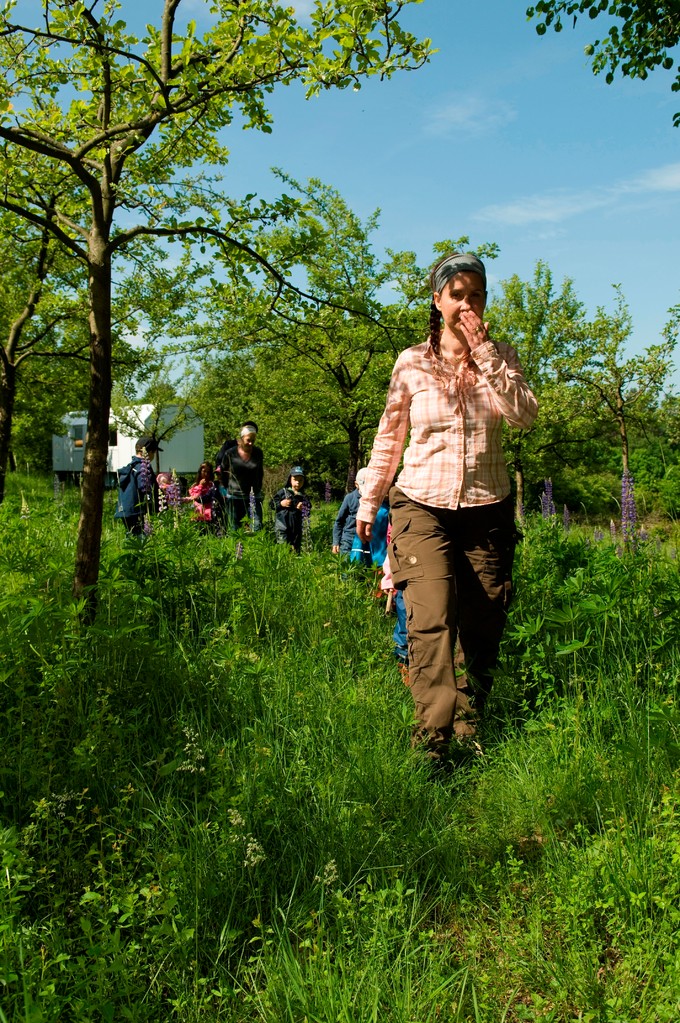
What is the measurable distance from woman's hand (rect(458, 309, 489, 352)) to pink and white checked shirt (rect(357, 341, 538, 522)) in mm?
35

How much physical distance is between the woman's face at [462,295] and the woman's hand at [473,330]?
10 cm

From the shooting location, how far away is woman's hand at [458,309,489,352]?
3.52 meters

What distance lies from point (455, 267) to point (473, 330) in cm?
34

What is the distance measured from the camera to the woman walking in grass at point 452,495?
3.49 meters

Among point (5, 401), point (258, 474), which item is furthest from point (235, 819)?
point (5, 401)

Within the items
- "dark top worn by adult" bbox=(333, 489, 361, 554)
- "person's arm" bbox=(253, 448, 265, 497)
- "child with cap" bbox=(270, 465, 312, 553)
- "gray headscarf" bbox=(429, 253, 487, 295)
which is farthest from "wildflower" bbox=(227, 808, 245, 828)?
"person's arm" bbox=(253, 448, 265, 497)

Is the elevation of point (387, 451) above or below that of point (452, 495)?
above

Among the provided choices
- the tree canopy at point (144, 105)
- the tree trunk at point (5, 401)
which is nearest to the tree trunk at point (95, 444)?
the tree canopy at point (144, 105)

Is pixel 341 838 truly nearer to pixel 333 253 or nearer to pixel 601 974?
pixel 601 974

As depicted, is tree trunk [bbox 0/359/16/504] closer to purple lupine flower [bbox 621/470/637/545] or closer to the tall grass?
the tall grass

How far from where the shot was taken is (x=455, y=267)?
3631mm

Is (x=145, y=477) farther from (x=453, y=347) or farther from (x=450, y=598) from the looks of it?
(x=450, y=598)

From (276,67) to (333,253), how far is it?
12311 millimetres

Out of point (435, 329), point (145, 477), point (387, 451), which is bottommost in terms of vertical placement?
point (145, 477)
